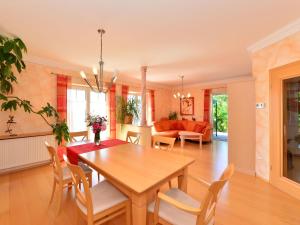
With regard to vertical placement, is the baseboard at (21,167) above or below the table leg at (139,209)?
below

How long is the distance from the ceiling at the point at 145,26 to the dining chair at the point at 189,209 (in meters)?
1.88

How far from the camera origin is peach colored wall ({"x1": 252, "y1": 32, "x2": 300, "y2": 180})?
2.48 meters

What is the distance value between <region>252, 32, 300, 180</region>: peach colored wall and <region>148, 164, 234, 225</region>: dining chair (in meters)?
2.06

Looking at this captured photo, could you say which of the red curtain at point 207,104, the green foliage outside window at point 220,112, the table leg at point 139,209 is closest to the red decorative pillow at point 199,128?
the red curtain at point 207,104

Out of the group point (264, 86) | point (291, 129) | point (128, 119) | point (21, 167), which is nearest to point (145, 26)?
point (264, 86)

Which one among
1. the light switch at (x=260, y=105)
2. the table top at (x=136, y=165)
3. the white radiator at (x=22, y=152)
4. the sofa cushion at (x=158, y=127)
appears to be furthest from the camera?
the sofa cushion at (x=158, y=127)

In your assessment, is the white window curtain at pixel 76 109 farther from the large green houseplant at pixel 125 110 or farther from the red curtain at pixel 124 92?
the red curtain at pixel 124 92

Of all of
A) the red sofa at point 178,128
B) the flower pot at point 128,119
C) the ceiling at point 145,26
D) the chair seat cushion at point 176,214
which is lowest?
the chair seat cushion at point 176,214

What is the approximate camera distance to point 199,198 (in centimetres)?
230

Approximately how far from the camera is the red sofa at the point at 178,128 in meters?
5.77

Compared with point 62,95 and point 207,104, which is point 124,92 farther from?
point 207,104

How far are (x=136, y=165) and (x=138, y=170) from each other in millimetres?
132

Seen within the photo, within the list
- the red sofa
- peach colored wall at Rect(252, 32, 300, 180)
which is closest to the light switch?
peach colored wall at Rect(252, 32, 300, 180)

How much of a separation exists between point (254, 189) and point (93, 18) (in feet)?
11.5
